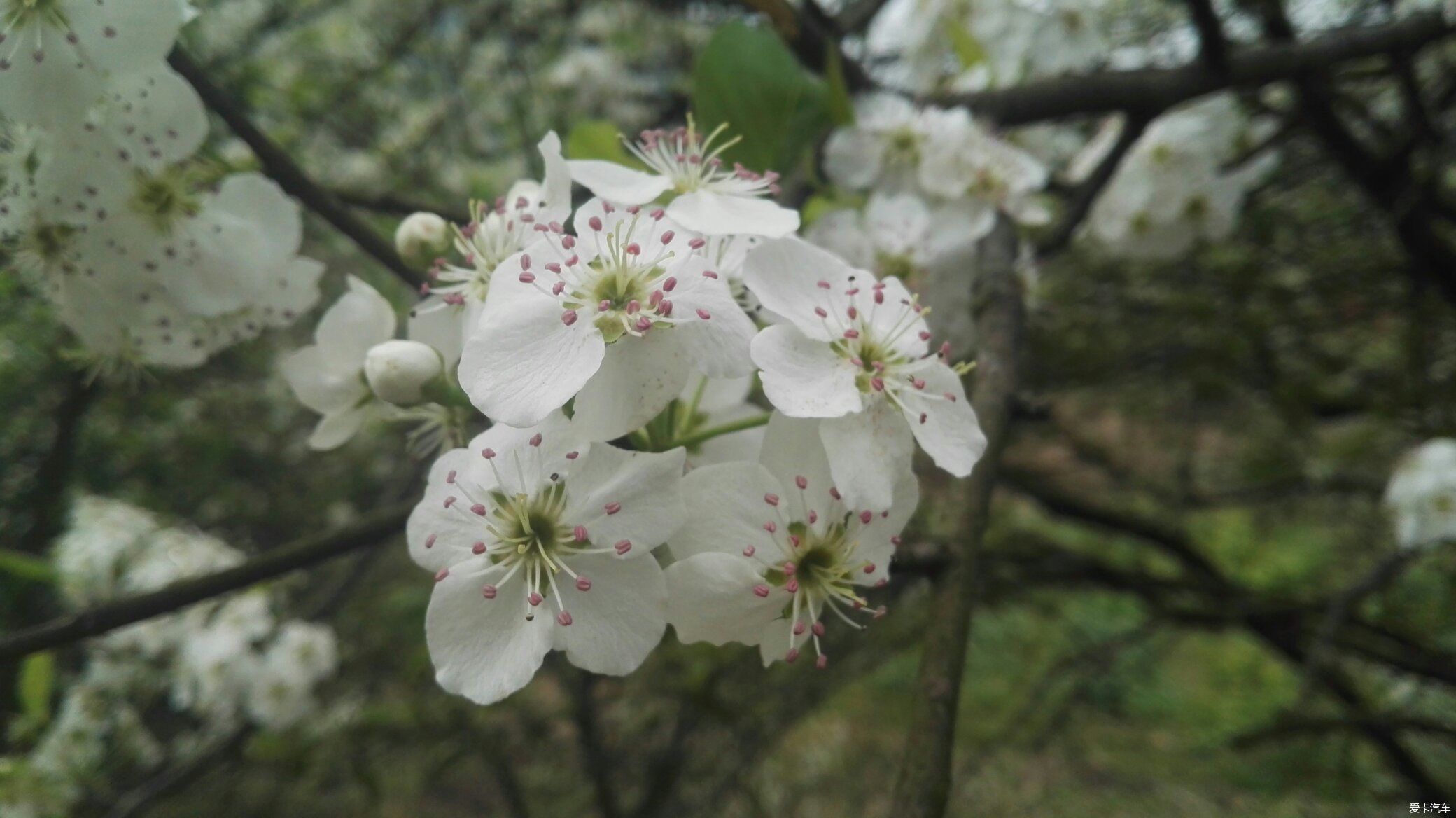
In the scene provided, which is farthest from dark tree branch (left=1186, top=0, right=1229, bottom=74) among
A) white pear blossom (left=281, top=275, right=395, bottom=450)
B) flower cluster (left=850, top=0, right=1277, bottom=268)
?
white pear blossom (left=281, top=275, right=395, bottom=450)

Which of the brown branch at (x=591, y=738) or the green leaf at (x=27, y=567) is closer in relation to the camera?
the green leaf at (x=27, y=567)

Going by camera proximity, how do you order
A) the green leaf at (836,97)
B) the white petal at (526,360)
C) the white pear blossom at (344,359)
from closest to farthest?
1. the white petal at (526,360)
2. the white pear blossom at (344,359)
3. the green leaf at (836,97)

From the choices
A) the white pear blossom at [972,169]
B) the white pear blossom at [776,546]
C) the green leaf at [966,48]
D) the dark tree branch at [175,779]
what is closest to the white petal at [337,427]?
the white pear blossom at [776,546]

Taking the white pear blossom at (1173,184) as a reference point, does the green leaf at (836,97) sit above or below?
above

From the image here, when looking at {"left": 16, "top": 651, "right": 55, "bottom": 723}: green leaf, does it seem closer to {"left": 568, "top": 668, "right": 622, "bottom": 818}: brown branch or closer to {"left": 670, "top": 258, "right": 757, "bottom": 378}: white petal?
{"left": 568, "top": 668, "right": 622, "bottom": 818}: brown branch

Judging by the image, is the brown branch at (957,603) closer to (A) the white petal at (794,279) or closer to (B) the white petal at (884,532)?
(B) the white petal at (884,532)

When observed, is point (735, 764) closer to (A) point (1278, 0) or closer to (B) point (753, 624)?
(B) point (753, 624)
